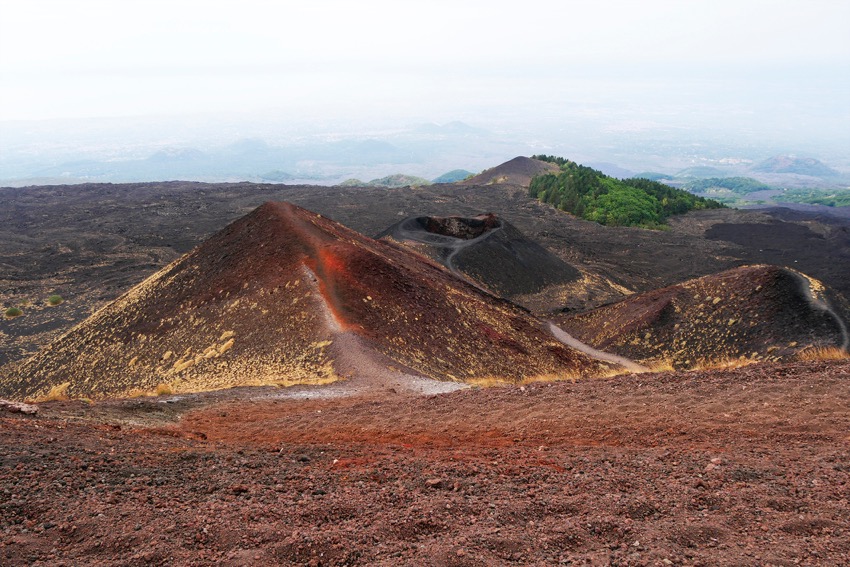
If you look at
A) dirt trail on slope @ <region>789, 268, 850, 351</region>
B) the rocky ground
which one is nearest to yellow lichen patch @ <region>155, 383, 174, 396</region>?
the rocky ground

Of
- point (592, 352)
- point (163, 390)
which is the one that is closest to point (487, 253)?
point (592, 352)

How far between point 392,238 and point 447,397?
34610 mm

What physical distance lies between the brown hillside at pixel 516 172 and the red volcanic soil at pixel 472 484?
3869 inches

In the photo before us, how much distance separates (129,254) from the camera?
54688 millimetres

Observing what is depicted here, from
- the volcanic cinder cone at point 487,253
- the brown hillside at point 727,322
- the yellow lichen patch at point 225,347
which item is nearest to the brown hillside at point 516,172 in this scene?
the volcanic cinder cone at point 487,253

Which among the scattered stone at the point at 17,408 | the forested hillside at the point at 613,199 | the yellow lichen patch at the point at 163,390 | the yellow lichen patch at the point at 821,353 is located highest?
the forested hillside at the point at 613,199

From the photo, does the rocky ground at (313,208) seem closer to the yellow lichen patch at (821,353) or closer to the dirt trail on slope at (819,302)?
the dirt trail on slope at (819,302)

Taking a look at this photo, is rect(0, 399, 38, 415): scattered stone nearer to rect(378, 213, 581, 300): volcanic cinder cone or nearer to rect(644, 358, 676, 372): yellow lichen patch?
rect(644, 358, 676, 372): yellow lichen patch

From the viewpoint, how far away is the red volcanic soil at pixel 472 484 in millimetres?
5699

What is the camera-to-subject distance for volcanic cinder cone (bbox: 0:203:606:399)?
18.9m

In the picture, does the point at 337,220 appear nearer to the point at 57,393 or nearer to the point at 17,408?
the point at 57,393

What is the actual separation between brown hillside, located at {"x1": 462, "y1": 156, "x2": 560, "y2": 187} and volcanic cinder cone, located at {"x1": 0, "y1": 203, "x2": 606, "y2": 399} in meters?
84.6

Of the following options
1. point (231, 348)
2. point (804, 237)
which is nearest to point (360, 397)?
point (231, 348)

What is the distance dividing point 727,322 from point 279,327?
21426mm
